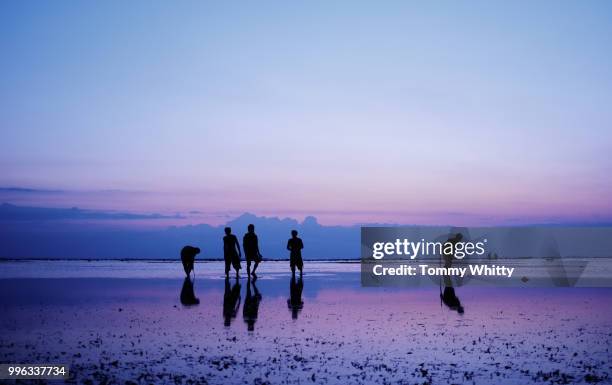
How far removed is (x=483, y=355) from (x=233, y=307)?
8.80 metres

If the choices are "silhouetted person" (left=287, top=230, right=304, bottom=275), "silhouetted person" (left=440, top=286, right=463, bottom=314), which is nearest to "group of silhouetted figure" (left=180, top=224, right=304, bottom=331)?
"silhouetted person" (left=287, top=230, right=304, bottom=275)

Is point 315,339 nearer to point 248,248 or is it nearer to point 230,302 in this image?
point 230,302

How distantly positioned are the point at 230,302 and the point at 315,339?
7594 mm

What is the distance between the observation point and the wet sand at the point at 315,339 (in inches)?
368

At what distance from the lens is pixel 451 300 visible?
2058cm

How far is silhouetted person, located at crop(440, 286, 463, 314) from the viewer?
59.7 ft

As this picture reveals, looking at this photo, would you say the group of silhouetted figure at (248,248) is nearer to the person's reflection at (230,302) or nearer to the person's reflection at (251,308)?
the person's reflection at (230,302)

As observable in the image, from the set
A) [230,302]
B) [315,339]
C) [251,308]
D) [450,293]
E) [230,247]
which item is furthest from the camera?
[230,247]

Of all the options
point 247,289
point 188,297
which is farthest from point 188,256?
point 188,297

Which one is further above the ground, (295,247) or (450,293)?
(295,247)

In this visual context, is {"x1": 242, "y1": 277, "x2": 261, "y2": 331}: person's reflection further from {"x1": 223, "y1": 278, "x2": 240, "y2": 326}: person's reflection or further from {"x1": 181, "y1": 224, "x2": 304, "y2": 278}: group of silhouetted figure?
{"x1": 181, "y1": 224, "x2": 304, "y2": 278}: group of silhouetted figure

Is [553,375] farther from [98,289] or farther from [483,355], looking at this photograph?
[98,289]

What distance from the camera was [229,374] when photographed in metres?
9.23

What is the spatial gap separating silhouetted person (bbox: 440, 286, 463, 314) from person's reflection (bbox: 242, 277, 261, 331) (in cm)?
530
